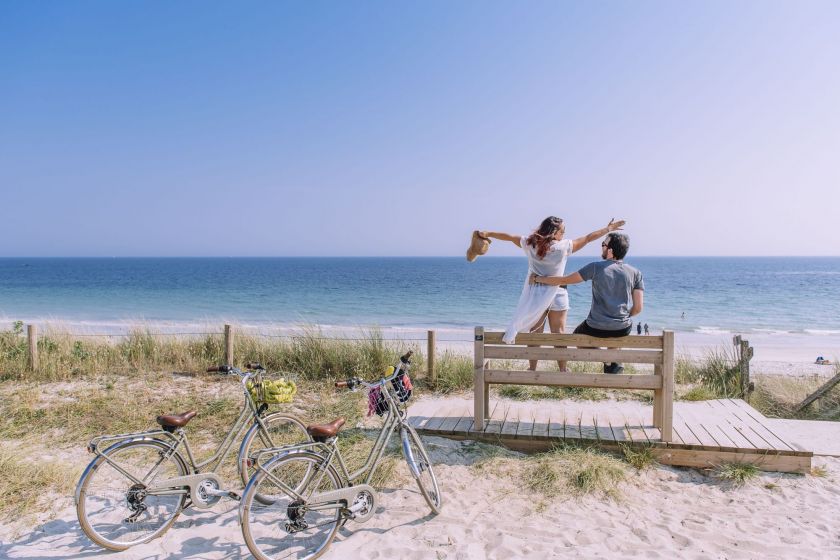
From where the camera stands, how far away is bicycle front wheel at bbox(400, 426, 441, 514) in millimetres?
3918

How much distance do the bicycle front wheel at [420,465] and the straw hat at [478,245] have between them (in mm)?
1941

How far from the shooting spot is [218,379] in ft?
27.7

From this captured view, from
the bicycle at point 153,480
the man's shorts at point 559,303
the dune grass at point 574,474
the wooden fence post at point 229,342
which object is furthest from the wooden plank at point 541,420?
the wooden fence post at point 229,342

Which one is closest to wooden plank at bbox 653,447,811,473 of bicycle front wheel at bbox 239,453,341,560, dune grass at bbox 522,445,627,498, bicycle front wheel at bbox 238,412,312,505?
dune grass at bbox 522,445,627,498

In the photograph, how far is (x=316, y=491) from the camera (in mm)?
3555

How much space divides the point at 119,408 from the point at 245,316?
23859mm

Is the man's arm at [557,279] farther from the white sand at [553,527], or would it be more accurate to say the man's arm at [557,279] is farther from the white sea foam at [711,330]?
the white sea foam at [711,330]

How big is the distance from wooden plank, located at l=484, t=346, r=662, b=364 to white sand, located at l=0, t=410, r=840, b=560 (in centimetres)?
103

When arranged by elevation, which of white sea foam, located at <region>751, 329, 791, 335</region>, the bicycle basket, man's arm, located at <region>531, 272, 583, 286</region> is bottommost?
white sea foam, located at <region>751, 329, 791, 335</region>

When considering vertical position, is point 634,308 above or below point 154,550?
above

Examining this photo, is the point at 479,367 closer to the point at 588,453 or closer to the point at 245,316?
the point at 588,453

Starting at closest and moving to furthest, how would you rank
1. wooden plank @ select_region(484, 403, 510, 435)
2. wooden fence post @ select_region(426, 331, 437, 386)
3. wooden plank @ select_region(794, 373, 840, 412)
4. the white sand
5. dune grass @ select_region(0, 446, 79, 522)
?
the white sand, dune grass @ select_region(0, 446, 79, 522), wooden plank @ select_region(484, 403, 510, 435), wooden plank @ select_region(794, 373, 840, 412), wooden fence post @ select_region(426, 331, 437, 386)

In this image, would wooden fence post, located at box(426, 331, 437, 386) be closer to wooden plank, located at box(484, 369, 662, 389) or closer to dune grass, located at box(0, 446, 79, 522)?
wooden plank, located at box(484, 369, 662, 389)

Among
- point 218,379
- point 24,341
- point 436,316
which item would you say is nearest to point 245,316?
point 436,316
